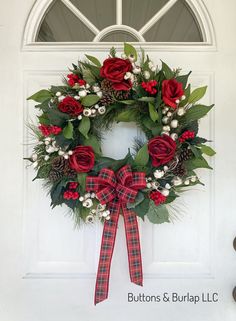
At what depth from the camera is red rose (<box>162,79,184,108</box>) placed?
3.09ft

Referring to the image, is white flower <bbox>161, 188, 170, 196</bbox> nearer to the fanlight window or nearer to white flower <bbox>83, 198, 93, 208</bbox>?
white flower <bbox>83, 198, 93, 208</bbox>

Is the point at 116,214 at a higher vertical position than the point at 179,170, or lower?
lower

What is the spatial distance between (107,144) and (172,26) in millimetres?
467

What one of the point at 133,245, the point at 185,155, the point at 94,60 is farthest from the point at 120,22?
the point at 133,245

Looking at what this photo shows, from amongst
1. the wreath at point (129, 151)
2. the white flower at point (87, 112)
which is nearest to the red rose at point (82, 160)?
the wreath at point (129, 151)

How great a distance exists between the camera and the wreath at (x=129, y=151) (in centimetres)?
96

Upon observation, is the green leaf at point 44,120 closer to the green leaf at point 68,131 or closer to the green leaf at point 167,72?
the green leaf at point 68,131

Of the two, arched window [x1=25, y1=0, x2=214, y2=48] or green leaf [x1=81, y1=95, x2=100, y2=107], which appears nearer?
green leaf [x1=81, y1=95, x2=100, y2=107]

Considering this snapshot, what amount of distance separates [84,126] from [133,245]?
40 cm

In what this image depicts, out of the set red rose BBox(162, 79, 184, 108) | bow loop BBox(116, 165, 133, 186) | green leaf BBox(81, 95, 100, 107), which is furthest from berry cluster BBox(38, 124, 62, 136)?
red rose BBox(162, 79, 184, 108)

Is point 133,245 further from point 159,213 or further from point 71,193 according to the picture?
point 71,193

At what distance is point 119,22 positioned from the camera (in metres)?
1.13

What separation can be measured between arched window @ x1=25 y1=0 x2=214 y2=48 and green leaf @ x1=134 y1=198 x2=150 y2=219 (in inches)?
21.8

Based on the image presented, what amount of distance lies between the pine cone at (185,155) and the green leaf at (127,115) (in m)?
0.18
